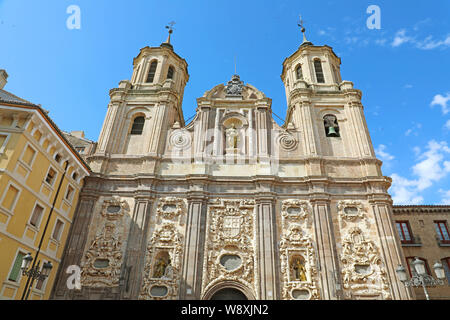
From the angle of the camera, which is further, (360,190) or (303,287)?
(360,190)

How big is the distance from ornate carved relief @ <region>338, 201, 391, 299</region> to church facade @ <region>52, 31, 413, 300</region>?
62 millimetres

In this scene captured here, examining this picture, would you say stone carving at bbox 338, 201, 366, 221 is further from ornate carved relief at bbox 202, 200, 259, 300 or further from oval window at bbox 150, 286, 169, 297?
oval window at bbox 150, 286, 169, 297

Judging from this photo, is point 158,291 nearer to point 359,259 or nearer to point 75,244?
point 75,244

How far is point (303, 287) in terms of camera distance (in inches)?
715

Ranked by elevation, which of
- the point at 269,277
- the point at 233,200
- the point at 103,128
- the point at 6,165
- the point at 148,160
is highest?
the point at 103,128

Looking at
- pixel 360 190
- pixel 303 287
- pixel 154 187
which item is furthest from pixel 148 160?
pixel 360 190

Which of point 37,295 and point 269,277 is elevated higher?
point 269,277

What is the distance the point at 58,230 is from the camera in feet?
61.9

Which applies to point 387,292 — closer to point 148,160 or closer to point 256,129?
point 256,129

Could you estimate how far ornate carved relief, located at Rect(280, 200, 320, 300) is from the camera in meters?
18.2

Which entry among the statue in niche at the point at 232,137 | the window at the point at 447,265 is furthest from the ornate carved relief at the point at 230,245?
the window at the point at 447,265

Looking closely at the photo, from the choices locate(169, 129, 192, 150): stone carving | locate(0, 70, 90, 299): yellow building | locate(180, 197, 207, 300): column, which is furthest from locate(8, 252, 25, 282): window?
locate(169, 129, 192, 150): stone carving

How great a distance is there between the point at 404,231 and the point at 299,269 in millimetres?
12478

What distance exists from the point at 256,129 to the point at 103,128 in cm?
1189
